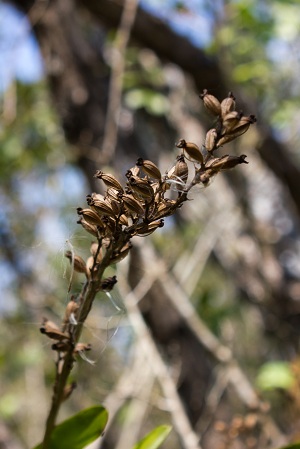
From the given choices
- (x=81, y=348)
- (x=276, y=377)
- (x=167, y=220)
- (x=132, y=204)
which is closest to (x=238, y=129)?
(x=132, y=204)

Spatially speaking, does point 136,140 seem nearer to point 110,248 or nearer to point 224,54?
point 224,54

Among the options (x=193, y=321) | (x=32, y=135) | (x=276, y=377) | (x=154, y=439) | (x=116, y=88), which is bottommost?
(x=154, y=439)

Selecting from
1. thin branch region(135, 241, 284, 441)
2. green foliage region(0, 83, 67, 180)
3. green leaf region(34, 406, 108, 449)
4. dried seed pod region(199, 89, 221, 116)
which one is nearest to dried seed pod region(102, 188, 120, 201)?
dried seed pod region(199, 89, 221, 116)

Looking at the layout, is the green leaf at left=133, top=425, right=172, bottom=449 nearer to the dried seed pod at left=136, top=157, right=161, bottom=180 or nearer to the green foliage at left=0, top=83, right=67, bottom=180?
the dried seed pod at left=136, top=157, right=161, bottom=180

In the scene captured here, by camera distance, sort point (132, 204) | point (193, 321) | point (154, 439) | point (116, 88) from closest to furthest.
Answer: point (132, 204)
point (154, 439)
point (193, 321)
point (116, 88)

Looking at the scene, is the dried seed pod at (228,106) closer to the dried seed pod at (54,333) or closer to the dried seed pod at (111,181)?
the dried seed pod at (111,181)

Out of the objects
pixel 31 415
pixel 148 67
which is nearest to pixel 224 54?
pixel 148 67

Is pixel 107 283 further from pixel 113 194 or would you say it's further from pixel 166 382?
pixel 166 382
